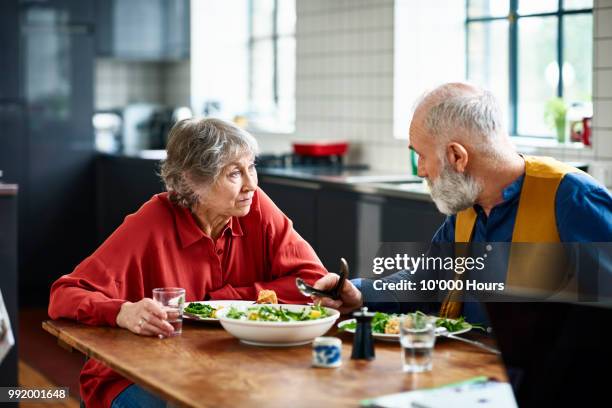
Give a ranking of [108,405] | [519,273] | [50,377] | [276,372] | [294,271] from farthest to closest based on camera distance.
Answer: [50,377] < [294,271] < [519,273] < [108,405] < [276,372]

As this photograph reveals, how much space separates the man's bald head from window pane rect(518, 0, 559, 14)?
2550 mm

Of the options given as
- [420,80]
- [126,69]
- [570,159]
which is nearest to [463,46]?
[420,80]

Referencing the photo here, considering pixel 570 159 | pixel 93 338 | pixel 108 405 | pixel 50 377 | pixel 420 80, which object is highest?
pixel 420 80

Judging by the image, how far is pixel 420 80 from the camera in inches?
215

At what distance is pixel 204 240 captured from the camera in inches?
107

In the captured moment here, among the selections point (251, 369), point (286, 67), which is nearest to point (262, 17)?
point (286, 67)

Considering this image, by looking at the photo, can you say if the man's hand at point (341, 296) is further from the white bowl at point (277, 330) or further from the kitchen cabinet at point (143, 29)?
the kitchen cabinet at point (143, 29)

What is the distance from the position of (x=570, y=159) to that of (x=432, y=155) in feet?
6.97

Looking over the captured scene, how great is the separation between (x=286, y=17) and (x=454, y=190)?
4.66 metres

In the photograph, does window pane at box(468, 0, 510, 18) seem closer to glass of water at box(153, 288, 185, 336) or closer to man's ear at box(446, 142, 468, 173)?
man's ear at box(446, 142, 468, 173)

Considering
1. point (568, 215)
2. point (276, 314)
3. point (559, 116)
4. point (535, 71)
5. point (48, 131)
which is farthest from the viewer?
point (48, 131)

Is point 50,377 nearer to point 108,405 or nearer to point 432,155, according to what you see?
point 108,405

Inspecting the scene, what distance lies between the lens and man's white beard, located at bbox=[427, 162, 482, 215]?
2.51 metres

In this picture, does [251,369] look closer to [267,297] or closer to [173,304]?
[173,304]
